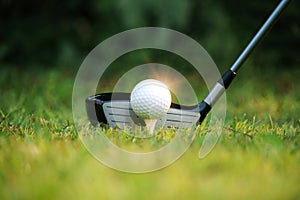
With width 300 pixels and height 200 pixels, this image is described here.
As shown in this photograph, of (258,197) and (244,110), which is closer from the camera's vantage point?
(258,197)

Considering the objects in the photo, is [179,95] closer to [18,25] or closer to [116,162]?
[116,162]

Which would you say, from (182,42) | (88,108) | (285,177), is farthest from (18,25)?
(285,177)

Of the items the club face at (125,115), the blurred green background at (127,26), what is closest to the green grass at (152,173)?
the club face at (125,115)

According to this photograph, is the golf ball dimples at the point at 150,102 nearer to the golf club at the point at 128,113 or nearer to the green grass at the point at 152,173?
the golf club at the point at 128,113

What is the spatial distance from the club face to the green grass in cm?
13

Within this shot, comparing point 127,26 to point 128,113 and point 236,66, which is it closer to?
point 236,66

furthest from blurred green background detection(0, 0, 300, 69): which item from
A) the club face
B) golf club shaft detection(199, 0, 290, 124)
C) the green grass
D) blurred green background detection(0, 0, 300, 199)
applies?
the club face

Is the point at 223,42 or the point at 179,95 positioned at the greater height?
the point at 223,42

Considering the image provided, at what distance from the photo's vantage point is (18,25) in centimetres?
470

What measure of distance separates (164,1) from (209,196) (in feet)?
10.8

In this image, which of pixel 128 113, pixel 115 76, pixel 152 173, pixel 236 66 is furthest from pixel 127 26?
pixel 152 173

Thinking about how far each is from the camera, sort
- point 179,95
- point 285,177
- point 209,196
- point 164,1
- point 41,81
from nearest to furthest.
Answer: point 209,196 → point 285,177 → point 179,95 → point 41,81 → point 164,1

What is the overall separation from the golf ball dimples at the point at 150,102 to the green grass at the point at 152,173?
21cm

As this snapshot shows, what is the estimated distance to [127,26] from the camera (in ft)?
14.5
